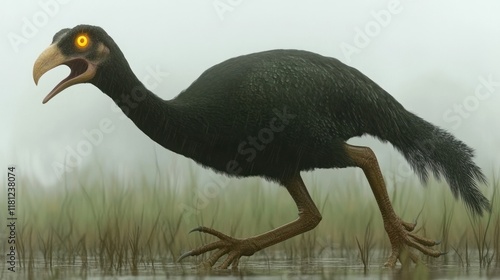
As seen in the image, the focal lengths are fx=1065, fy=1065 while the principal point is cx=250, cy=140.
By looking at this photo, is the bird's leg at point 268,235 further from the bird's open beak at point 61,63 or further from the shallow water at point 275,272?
the bird's open beak at point 61,63

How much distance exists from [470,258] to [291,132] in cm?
159

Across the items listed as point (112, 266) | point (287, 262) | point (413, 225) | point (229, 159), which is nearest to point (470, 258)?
point (413, 225)

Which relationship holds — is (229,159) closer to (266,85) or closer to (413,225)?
(266,85)

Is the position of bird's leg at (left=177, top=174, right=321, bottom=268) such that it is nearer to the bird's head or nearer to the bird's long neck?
the bird's long neck

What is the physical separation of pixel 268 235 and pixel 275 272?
2.98 feet

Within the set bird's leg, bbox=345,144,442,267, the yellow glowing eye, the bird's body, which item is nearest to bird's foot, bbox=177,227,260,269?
the bird's body

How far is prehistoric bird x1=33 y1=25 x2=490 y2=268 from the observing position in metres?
7.29

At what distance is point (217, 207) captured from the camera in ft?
27.5

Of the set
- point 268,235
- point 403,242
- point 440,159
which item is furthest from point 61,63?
point 440,159

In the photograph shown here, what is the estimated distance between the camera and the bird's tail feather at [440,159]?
7.81m

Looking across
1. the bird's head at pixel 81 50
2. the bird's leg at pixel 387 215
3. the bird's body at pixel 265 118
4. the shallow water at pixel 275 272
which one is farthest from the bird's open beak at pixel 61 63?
the bird's leg at pixel 387 215

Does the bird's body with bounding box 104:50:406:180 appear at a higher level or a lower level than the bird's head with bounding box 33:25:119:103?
lower

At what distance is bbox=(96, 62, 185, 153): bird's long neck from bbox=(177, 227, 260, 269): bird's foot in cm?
75

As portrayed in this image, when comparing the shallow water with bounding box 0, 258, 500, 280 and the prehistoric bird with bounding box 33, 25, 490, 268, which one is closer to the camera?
the shallow water with bounding box 0, 258, 500, 280
